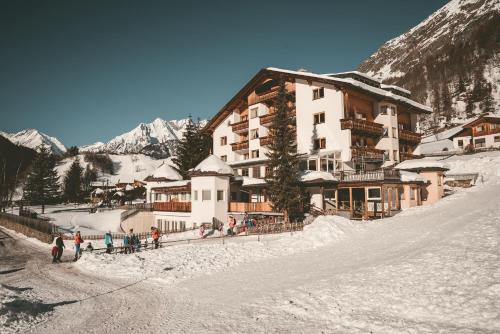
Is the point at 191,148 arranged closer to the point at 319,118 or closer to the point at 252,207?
the point at 252,207

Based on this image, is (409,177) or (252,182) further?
(252,182)

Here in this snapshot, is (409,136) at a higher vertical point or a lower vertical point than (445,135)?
lower

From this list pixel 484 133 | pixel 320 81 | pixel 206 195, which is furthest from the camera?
pixel 484 133

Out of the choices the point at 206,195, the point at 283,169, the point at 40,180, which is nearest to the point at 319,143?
the point at 283,169

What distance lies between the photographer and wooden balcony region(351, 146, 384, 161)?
35219 millimetres

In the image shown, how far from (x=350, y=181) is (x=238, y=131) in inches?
920

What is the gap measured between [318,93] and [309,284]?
30.5 metres

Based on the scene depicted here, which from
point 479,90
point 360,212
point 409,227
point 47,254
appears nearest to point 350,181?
point 360,212

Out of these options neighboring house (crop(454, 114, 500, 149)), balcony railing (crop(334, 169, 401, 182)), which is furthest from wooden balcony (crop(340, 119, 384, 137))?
neighboring house (crop(454, 114, 500, 149))

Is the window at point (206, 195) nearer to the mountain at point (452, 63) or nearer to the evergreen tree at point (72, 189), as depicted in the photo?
the evergreen tree at point (72, 189)

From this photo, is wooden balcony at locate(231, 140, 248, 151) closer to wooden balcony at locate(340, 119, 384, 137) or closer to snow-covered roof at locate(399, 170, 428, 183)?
wooden balcony at locate(340, 119, 384, 137)

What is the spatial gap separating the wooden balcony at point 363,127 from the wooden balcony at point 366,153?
2.06 m

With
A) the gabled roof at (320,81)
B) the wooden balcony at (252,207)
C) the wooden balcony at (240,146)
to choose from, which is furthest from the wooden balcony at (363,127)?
the wooden balcony at (240,146)

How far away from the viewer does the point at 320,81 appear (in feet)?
124
